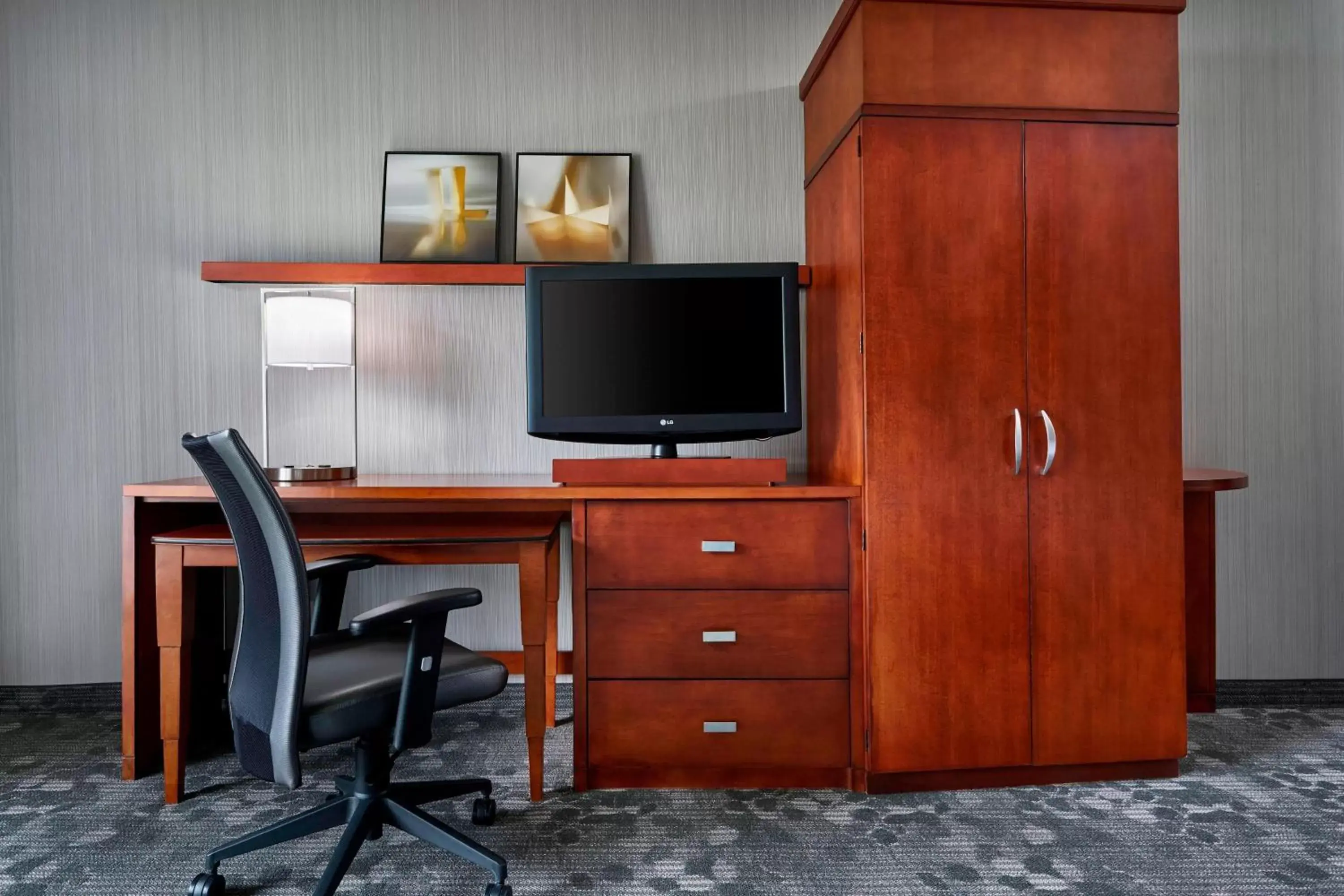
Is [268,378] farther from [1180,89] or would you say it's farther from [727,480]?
[1180,89]

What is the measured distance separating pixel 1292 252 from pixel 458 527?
308 cm

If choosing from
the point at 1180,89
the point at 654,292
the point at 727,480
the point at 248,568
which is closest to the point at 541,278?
the point at 654,292

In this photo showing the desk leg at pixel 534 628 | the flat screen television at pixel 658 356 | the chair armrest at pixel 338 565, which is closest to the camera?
the chair armrest at pixel 338 565

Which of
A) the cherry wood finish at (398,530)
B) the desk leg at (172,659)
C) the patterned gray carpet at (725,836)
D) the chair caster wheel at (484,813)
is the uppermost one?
the cherry wood finish at (398,530)

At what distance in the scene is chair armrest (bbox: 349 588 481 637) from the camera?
5.08ft

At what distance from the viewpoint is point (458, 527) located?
7.59ft

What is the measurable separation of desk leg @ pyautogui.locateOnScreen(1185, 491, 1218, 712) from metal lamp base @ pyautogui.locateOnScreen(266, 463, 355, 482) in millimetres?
2768

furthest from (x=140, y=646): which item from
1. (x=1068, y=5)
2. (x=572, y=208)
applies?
(x=1068, y=5)

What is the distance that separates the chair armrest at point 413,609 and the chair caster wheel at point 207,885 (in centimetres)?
64

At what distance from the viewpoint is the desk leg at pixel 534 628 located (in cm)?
215

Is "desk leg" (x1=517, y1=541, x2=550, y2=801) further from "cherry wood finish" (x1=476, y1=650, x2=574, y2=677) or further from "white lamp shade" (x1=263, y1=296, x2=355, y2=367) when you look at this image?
"white lamp shade" (x1=263, y1=296, x2=355, y2=367)

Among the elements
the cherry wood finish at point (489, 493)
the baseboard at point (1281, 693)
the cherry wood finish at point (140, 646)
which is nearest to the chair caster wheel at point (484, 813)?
the cherry wood finish at point (489, 493)

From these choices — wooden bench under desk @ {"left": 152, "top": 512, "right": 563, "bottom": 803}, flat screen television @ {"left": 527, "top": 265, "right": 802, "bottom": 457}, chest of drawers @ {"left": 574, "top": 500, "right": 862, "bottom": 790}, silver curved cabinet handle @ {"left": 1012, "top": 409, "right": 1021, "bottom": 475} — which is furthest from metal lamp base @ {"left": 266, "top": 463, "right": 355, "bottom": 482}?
silver curved cabinet handle @ {"left": 1012, "top": 409, "right": 1021, "bottom": 475}

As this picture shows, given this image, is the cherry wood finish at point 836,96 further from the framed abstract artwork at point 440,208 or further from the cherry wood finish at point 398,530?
the cherry wood finish at point 398,530
